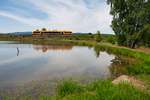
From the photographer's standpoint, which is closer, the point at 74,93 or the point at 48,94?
the point at 74,93

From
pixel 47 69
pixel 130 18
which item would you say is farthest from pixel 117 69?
pixel 130 18

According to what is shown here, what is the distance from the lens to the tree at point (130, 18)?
21.3 meters

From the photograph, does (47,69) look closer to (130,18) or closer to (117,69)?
(117,69)

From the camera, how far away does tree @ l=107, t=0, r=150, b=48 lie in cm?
2131

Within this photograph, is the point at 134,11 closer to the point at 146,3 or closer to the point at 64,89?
the point at 146,3

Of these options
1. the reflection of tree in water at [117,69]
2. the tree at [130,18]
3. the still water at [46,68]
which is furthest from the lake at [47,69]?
the tree at [130,18]

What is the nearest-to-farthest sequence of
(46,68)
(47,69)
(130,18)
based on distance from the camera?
(47,69)
(46,68)
(130,18)

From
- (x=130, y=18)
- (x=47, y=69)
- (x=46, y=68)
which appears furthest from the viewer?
(x=130, y=18)

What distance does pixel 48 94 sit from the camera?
605cm

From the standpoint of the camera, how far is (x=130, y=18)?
2361 cm

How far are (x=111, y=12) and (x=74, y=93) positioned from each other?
26.4 meters

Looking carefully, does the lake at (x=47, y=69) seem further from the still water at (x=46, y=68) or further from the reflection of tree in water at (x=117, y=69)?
the reflection of tree in water at (x=117, y=69)

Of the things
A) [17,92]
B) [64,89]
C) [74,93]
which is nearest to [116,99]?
[74,93]

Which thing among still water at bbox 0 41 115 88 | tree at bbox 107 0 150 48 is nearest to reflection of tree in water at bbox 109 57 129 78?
still water at bbox 0 41 115 88
